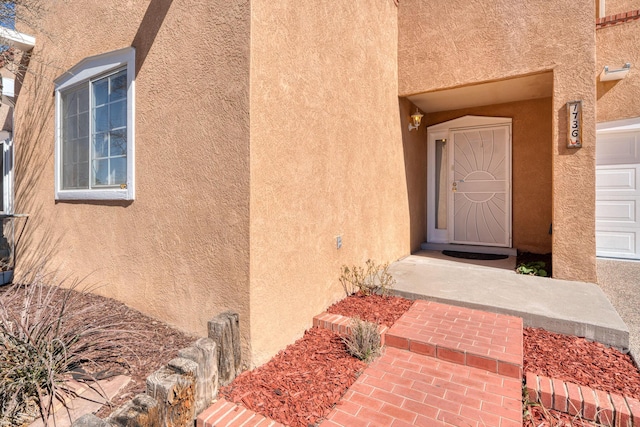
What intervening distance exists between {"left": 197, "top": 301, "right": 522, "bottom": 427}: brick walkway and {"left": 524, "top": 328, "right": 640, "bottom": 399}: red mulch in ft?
0.70

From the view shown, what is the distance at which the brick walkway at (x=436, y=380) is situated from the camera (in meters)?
2.54

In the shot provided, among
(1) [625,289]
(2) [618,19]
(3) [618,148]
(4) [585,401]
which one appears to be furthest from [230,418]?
(2) [618,19]

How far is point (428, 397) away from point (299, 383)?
114 cm

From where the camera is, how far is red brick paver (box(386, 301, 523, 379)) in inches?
124

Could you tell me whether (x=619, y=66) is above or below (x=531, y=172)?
above

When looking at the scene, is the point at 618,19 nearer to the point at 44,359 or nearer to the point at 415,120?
the point at 415,120

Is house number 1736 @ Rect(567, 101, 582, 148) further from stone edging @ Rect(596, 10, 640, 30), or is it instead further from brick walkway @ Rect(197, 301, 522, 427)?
brick walkway @ Rect(197, 301, 522, 427)

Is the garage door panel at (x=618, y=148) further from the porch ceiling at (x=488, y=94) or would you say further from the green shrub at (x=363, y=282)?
the green shrub at (x=363, y=282)

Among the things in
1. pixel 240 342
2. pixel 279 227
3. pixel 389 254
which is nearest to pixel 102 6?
pixel 279 227

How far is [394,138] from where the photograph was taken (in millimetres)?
6770

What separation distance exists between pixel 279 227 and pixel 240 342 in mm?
1242

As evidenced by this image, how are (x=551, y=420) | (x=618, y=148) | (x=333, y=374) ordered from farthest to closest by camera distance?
(x=618, y=148) < (x=333, y=374) < (x=551, y=420)

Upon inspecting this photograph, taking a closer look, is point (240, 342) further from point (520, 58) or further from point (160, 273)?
point (520, 58)

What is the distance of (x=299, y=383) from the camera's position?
299cm
